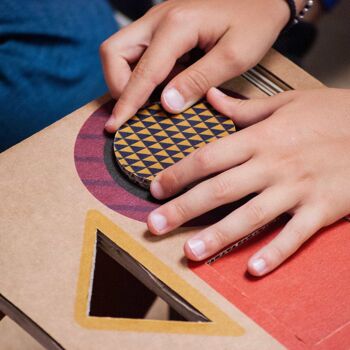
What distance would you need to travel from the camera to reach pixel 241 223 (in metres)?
0.56

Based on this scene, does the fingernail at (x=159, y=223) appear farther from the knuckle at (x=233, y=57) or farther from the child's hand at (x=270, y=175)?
the knuckle at (x=233, y=57)

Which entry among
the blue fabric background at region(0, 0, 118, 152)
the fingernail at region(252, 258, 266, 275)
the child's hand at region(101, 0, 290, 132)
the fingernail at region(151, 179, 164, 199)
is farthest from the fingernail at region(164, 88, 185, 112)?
the blue fabric background at region(0, 0, 118, 152)

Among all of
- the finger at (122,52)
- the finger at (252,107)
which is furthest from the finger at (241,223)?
the finger at (122,52)

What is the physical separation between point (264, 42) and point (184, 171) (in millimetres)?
236

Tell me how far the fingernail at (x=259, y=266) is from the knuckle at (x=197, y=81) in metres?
0.22

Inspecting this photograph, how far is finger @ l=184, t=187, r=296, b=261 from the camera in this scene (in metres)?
0.55

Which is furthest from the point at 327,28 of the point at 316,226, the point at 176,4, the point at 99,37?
the point at 316,226

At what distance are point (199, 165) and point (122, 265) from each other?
125mm

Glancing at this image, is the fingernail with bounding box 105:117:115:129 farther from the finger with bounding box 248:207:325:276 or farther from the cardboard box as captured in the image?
the finger with bounding box 248:207:325:276

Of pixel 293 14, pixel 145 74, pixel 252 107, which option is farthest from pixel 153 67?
pixel 293 14

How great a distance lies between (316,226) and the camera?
582mm

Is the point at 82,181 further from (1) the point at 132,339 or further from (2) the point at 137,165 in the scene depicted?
(1) the point at 132,339

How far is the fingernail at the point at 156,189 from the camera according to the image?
589 mm

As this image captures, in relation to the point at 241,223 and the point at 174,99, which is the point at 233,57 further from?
the point at 241,223
